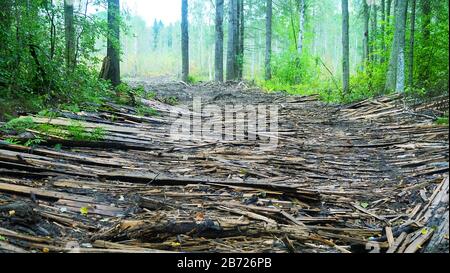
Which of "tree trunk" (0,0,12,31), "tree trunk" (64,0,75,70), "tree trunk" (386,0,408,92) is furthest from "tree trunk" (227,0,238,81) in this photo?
"tree trunk" (0,0,12,31)

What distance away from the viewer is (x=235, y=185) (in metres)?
4.21

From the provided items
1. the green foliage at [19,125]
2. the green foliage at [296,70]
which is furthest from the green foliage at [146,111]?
the green foliage at [296,70]

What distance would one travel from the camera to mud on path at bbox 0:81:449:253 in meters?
2.91

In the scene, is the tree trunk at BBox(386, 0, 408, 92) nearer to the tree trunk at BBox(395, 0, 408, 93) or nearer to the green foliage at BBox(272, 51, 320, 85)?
the tree trunk at BBox(395, 0, 408, 93)

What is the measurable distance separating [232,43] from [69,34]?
12.2 m

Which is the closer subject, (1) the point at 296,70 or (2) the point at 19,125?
(2) the point at 19,125

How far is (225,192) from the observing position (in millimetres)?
4082

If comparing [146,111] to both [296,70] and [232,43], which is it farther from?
[232,43]

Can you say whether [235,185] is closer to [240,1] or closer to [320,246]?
[320,246]

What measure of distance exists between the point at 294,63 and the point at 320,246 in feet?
56.4

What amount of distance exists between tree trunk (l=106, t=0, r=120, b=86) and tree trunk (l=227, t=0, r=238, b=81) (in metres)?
9.77

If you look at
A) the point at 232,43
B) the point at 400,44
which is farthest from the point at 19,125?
the point at 232,43
